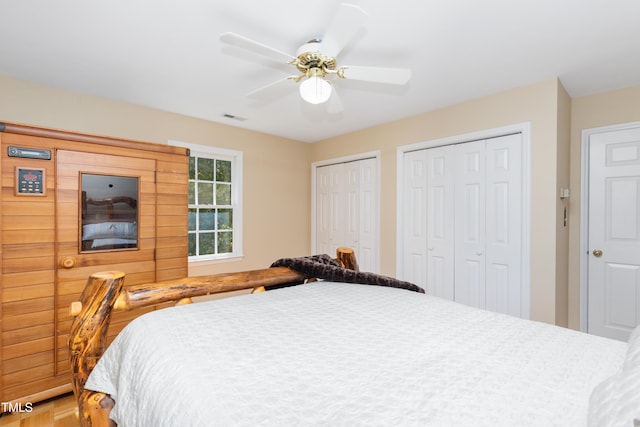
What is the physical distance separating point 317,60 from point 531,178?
226 centimetres

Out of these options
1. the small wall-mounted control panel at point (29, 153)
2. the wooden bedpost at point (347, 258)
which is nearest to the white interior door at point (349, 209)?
the wooden bedpost at point (347, 258)

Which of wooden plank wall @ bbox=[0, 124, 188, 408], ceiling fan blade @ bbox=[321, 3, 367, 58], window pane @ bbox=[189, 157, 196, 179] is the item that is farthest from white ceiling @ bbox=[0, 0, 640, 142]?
window pane @ bbox=[189, 157, 196, 179]

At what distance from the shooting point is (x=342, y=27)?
1.50 m

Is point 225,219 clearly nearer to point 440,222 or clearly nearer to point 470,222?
point 440,222

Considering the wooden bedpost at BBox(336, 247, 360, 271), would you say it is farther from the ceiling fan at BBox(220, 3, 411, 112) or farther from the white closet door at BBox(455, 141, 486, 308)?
the white closet door at BBox(455, 141, 486, 308)

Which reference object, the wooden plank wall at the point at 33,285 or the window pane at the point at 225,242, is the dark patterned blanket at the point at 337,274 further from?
the window pane at the point at 225,242

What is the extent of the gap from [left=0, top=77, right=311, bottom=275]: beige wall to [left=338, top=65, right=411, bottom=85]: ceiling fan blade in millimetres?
2469

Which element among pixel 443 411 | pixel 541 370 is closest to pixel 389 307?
pixel 541 370

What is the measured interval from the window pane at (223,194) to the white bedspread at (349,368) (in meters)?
2.77

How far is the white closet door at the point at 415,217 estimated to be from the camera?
144 inches

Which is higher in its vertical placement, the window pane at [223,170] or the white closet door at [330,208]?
→ the window pane at [223,170]

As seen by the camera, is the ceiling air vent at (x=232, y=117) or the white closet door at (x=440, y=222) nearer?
the white closet door at (x=440, y=222)

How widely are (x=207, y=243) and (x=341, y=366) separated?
3372mm

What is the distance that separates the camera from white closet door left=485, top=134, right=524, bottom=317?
9.60 ft
